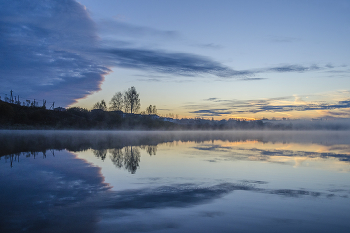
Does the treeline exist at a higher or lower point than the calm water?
higher

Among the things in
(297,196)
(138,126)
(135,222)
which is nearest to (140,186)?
(135,222)

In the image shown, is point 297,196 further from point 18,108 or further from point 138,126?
point 18,108

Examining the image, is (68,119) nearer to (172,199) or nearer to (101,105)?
(101,105)

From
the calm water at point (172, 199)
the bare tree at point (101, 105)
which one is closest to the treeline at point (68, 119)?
the bare tree at point (101, 105)

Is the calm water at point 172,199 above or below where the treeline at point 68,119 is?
below

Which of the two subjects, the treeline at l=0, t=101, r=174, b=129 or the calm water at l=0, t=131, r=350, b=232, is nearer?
the calm water at l=0, t=131, r=350, b=232

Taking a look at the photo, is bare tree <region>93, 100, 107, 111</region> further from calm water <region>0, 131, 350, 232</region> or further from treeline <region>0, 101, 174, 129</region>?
calm water <region>0, 131, 350, 232</region>

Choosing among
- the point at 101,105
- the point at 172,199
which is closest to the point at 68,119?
the point at 101,105

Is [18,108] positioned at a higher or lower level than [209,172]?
higher

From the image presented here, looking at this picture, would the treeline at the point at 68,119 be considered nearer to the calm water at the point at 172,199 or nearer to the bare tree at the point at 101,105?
the bare tree at the point at 101,105

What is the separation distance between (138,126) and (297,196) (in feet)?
370

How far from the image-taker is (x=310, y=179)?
36.0 feet

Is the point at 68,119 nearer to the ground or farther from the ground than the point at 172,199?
farther from the ground

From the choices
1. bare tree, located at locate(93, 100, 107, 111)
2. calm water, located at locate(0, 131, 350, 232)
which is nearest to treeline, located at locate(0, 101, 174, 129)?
bare tree, located at locate(93, 100, 107, 111)
